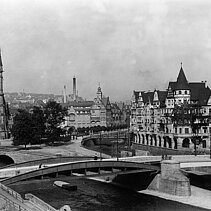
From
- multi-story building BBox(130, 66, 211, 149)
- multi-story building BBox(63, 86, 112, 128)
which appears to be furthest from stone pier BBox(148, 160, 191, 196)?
multi-story building BBox(63, 86, 112, 128)

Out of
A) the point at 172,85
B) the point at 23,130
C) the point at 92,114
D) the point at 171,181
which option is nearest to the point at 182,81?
the point at 172,85

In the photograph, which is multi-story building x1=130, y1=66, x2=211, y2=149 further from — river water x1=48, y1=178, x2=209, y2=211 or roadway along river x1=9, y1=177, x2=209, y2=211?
river water x1=48, y1=178, x2=209, y2=211

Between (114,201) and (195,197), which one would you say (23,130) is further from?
(195,197)

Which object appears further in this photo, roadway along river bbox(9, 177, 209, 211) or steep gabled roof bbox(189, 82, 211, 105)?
steep gabled roof bbox(189, 82, 211, 105)

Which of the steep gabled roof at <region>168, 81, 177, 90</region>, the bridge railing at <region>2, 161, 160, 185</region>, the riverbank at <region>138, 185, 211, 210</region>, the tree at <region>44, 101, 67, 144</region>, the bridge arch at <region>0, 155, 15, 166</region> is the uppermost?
the steep gabled roof at <region>168, 81, 177, 90</region>

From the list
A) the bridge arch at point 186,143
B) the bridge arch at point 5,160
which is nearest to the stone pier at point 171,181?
the bridge arch at point 186,143

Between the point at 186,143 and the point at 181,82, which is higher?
the point at 181,82
